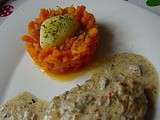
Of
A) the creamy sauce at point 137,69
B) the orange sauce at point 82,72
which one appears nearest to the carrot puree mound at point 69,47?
the orange sauce at point 82,72

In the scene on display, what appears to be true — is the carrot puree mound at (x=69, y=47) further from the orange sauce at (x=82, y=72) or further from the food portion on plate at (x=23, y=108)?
the food portion on plate at (x=23, y=108)

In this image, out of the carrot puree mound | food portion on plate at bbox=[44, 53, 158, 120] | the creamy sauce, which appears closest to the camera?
food portion on plate at bbox=[44, 53, 158, 120]

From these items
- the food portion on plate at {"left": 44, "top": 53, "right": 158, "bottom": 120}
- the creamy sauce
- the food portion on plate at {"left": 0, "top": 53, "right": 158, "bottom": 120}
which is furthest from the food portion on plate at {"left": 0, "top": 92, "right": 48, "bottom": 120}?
the creamy sauce

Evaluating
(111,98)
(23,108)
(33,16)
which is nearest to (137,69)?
(111,98)

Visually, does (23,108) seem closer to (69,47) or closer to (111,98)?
(69,47)

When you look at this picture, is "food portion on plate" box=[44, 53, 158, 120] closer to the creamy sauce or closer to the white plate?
the creamy sauce

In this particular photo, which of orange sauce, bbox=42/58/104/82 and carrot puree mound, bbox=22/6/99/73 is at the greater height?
carrot puree mound, bbox=22/6/99/73
